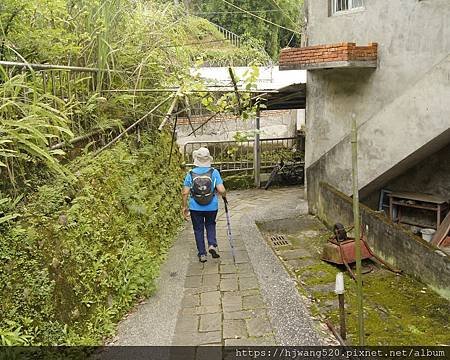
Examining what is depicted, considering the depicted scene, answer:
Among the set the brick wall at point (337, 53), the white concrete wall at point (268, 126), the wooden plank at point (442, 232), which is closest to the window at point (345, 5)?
the brick wall at point (337, 53)

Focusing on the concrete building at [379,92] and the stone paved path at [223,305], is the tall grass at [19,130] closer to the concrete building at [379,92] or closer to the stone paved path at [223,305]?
the stone paved path at [223,305]

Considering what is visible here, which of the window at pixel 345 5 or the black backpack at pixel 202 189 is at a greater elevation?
the window at pixel 345 5

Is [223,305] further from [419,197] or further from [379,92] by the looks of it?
[419,197]

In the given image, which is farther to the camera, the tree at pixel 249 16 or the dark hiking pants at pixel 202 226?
the tree at pixel 249 16

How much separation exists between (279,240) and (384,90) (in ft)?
10.7

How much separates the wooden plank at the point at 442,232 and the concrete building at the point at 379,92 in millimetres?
828

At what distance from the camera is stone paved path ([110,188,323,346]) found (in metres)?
3.63

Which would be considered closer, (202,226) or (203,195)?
(203,195)

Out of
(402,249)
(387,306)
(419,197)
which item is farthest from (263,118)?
(387,306)

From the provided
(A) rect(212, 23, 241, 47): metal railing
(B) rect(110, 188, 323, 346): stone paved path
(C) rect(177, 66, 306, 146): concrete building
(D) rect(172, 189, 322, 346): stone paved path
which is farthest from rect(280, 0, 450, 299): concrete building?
(A) rect(212, 23, 241, 47): metal railing

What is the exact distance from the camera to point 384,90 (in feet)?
24.2

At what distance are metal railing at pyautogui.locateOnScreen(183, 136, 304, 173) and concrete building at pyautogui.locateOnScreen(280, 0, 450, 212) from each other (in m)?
3.36

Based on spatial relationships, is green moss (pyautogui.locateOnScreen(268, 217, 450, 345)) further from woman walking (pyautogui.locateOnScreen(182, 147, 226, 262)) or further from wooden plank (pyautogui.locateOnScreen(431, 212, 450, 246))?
wooden plank (pyautogui.locateOnScreen(431, 212, 450, 246))

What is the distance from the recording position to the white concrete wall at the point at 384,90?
6281 mm
